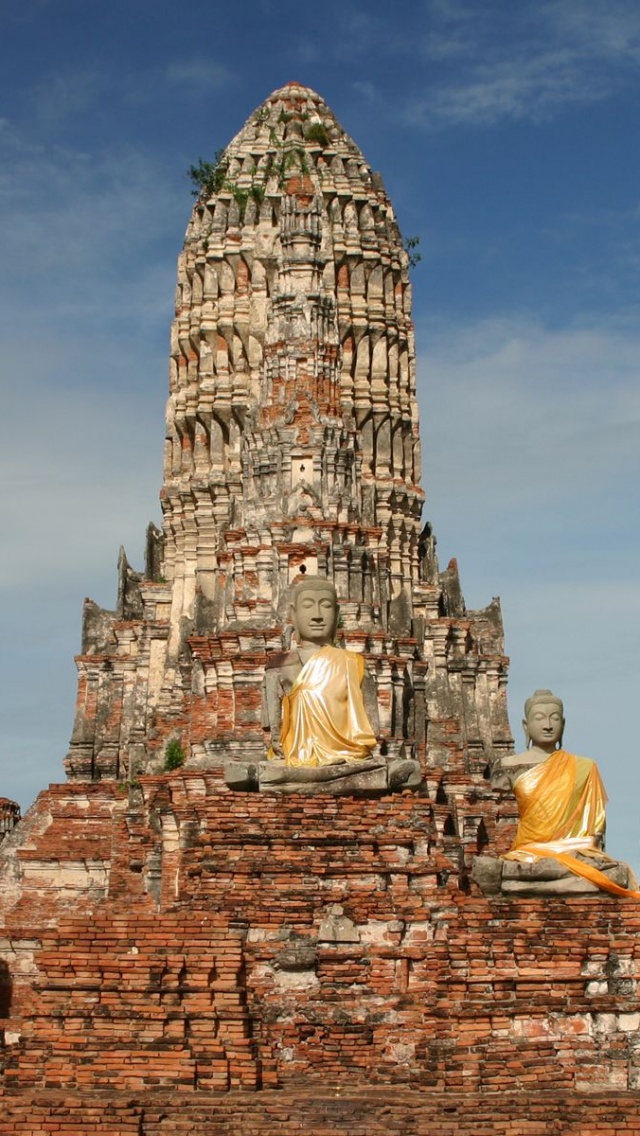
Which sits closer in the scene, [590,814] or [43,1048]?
[43,1048]

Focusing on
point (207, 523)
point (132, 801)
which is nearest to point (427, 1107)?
point (132, 801)

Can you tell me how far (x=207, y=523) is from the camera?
4941 centimetres

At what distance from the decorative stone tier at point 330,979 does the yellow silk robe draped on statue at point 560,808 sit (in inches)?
33.6

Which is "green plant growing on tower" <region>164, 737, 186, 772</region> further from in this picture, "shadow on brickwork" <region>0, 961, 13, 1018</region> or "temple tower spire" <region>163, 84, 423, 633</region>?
"shadow on brickwork" <region>0, 961, 13, 1018</region>

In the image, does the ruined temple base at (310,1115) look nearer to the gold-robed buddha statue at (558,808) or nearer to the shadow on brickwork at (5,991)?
the gold-robed buddha statue at (558,808)

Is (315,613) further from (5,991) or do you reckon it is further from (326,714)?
(5,991)

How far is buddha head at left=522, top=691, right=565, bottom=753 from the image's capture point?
61.1 feet

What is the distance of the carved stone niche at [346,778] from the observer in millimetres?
17859

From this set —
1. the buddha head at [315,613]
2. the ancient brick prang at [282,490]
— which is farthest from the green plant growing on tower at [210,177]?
the buddha head at [315,613]

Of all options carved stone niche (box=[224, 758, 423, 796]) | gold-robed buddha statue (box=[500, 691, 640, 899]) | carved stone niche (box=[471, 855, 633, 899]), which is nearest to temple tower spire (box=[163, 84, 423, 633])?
carved stone niche (box=[224, 758, 423, 796])

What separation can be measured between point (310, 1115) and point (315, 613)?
639 centimetres

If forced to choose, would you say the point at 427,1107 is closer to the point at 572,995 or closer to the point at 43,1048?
the point at 572,995

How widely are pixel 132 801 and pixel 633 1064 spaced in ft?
91.2

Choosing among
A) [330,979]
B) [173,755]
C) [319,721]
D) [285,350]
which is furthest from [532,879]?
[285,350]
